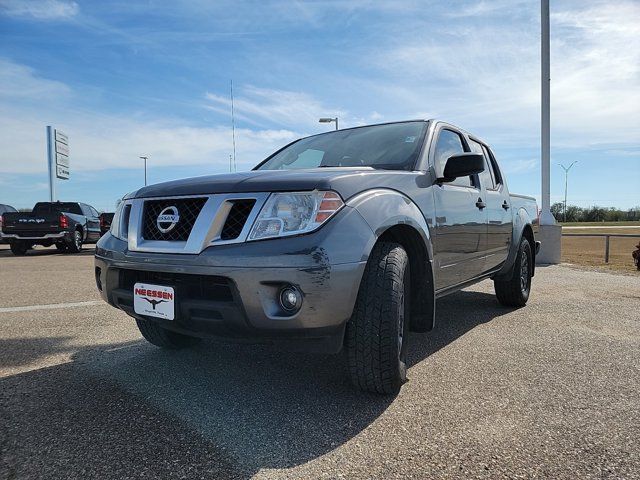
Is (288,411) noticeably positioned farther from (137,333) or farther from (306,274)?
(137,333)

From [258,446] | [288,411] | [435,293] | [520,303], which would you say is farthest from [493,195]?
[258,446]

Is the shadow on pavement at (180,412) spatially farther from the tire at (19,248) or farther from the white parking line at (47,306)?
the tire at (19,248)

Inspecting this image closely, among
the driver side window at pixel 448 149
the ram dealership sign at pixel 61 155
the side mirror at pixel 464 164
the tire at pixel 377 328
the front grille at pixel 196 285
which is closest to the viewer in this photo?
the front grille at pixel 196 285

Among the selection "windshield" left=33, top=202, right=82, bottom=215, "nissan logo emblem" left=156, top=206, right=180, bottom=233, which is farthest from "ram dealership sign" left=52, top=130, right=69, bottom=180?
"nissan logo emblem" left=156, top=206, right=180, bottom=233

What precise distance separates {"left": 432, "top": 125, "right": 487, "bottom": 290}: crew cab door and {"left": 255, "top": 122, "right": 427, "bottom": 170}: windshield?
21cm

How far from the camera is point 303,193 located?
7.47ft

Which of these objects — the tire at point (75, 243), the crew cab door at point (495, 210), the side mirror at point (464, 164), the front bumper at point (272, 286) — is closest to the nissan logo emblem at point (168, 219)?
the front bumper at point (272, 286)

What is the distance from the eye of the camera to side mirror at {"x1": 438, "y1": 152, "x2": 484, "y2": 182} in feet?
10.1

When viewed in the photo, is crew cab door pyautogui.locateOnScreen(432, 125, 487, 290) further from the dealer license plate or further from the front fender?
the dealer license plate

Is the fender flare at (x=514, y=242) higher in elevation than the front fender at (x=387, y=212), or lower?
lower

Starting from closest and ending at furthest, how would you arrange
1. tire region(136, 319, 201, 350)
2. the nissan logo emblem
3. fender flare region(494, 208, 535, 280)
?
the nissan logo emblem → tire region(136, 319, 201, 350) → fender flare region(494, 208, 535, 280)

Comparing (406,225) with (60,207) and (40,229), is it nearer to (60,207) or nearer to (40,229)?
(40,229)

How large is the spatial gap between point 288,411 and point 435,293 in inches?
48.2

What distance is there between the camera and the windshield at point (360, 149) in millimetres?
3275
